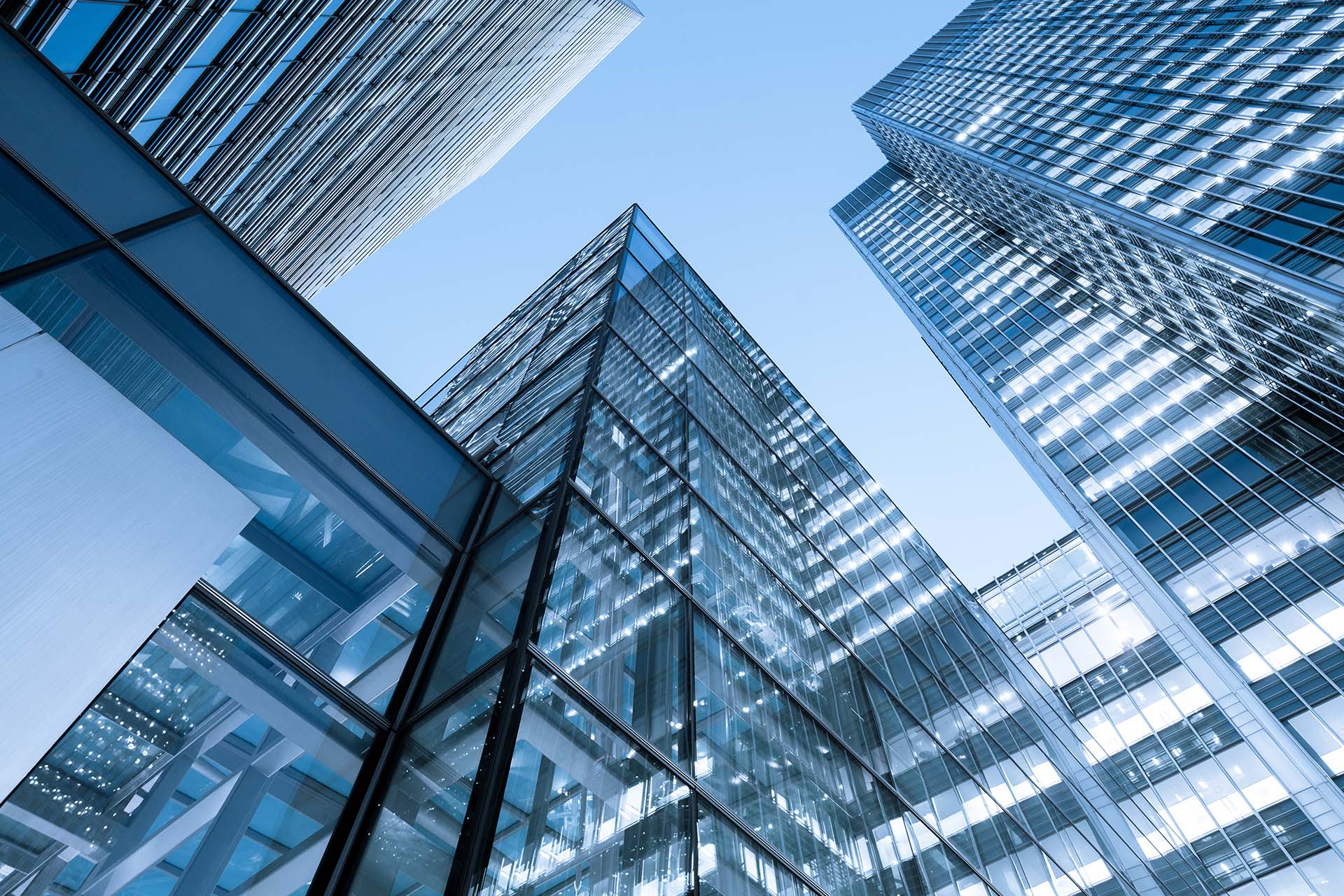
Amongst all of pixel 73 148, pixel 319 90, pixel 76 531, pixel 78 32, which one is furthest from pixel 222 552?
pixel 319 90

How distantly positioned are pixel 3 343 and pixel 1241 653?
130 ft

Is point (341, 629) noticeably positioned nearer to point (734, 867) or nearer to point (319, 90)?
point (734, 867)

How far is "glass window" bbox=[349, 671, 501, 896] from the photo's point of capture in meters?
5.68

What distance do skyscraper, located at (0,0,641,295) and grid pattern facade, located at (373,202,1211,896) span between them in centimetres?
918

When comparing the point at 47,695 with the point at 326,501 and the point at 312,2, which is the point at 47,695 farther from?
the point at 312,2

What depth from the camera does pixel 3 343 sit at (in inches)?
243

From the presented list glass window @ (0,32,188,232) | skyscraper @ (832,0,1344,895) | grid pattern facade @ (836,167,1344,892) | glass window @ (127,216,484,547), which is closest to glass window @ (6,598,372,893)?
glass window @ (127,216,484,547)

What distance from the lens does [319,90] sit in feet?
94.0

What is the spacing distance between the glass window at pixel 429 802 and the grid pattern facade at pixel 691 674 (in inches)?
0.9

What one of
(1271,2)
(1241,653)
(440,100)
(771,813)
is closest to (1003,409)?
(1241,653)

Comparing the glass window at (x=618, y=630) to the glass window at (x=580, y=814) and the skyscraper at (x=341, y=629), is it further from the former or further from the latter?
the glass window at (x=580, y=814)

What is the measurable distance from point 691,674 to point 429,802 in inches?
133

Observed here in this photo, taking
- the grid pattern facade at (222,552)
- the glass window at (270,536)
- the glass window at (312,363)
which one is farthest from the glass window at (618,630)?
the glass window at (312,363)

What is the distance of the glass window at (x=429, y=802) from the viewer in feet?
18.6
